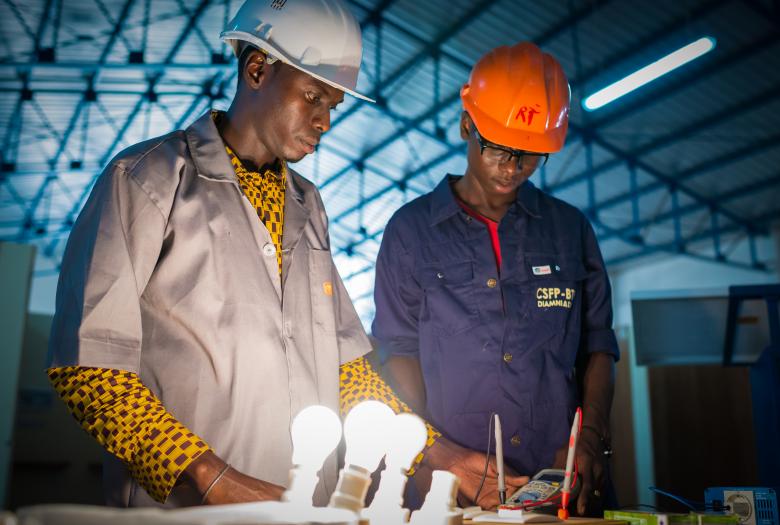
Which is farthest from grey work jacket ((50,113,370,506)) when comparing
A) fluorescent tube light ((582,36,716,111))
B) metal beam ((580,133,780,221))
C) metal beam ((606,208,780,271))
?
metal beam ((606,208,780,271))

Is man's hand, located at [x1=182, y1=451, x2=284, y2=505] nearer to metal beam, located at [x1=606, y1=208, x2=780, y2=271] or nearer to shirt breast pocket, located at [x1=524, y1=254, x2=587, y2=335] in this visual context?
shirt breast pocket, located at [x1=524, y1=254, x2=587, y2=335]

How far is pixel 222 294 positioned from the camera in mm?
1517

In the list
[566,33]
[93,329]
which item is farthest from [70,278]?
[566,33]

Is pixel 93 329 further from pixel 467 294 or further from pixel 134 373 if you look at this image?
pixel 467 294

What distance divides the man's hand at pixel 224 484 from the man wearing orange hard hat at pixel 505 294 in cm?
99

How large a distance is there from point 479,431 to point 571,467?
592mm

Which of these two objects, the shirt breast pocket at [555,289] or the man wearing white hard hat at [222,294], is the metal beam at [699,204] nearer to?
the shirt breast pocket at [555,289]

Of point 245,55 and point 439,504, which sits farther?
point 245,55

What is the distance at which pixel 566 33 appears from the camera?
8.97 m

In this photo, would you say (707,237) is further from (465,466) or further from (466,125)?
(465,466)

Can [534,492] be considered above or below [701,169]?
below

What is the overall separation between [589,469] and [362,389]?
25.1 inches

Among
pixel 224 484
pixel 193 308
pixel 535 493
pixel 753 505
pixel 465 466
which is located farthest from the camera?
pixel 465 466

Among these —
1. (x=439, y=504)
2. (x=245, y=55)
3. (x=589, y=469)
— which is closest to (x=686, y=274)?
(x=589, y=469)
